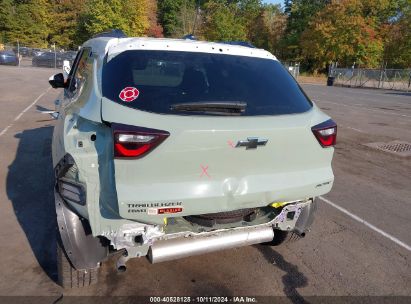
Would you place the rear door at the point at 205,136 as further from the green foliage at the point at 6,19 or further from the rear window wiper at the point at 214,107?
the green foliage at the point at 6,19

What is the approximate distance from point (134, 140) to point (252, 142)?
826 millimetres

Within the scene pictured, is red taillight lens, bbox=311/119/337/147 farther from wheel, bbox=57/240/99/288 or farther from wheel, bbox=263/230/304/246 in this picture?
wheel, bbox=57/240/99/288

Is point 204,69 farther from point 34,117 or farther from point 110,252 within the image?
point 34,117

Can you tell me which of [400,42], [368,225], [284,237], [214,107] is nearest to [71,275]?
[214,107]

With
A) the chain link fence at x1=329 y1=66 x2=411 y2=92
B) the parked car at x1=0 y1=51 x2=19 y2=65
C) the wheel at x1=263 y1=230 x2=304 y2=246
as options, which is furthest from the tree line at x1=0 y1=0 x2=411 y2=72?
the wheel at x1=263 y1=230 x2=304 y2=246

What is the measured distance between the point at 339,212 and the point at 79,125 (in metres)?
3.55

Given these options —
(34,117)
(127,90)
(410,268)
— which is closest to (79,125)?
(127,90)

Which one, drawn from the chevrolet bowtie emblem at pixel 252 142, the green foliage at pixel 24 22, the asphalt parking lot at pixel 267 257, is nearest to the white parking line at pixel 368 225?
the asphalt parking lot at pixel 267 257

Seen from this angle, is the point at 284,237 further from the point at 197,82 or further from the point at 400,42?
the point at 400,42

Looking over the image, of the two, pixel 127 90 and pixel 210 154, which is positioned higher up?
pixel 127 90

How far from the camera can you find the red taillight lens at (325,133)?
2.97 m

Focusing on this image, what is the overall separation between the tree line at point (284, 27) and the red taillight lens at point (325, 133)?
172ft

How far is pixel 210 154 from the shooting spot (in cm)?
258

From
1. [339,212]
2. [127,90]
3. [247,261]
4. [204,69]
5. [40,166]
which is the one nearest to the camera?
[127,90]
